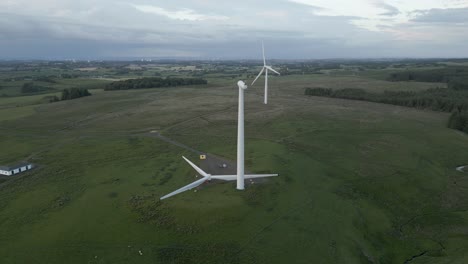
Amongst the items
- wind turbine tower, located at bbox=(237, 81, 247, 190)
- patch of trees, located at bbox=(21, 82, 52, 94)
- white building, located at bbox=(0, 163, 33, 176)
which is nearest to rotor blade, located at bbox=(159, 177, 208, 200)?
wind turbine tower, located at bbox=(237, 81, 247, 190)

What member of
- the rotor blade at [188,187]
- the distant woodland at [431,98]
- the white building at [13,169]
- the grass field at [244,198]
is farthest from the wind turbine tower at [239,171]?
the distant woodland at [431,98]

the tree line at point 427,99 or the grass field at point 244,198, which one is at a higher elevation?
the tree line at point 427,99

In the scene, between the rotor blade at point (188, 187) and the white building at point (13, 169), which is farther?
the white building at point (13, 169)

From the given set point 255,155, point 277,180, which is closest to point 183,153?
point 255,155

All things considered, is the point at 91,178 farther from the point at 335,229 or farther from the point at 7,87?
the point at 7,87

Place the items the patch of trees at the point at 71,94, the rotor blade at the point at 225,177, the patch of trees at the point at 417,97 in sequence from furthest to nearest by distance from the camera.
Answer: the patch of trees at the point at 71,94 < the patch of trees at the point at 417,97 < the rotor blade at the point at 225,177

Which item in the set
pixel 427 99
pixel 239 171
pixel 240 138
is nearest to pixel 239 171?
pixel 239 171

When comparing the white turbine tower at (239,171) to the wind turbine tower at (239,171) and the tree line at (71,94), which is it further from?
the tree line at (71,94)

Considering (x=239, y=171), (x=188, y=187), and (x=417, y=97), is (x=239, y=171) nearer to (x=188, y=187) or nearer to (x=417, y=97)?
(x=188, y=187)
